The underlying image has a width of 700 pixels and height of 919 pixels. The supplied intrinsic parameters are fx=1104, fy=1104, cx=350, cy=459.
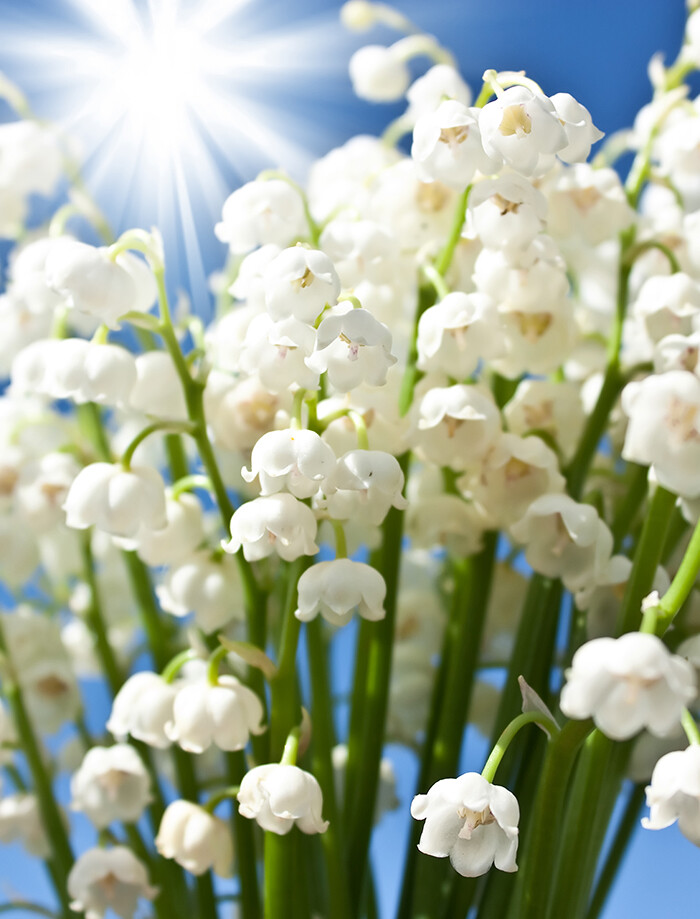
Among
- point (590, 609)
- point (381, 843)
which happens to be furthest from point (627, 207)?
point (381, 843)

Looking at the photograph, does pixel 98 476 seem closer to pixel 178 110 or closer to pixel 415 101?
pixel 415 101

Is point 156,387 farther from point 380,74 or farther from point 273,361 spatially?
point 380,74

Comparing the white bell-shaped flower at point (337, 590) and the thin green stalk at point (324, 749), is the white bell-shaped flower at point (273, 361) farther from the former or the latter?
the thin green stalk at point (324, 749)

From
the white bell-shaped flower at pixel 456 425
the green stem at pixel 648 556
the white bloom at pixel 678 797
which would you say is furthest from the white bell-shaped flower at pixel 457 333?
the white bloom at pixel 678 797

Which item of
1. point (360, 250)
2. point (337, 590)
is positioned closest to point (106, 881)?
point (337, 590)

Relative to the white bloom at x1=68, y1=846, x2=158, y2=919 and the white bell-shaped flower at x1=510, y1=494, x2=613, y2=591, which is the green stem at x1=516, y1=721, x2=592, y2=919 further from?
the white bloom at x1=68, y1=846, x2=158, y2=919

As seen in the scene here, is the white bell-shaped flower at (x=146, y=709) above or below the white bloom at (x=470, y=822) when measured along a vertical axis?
above
